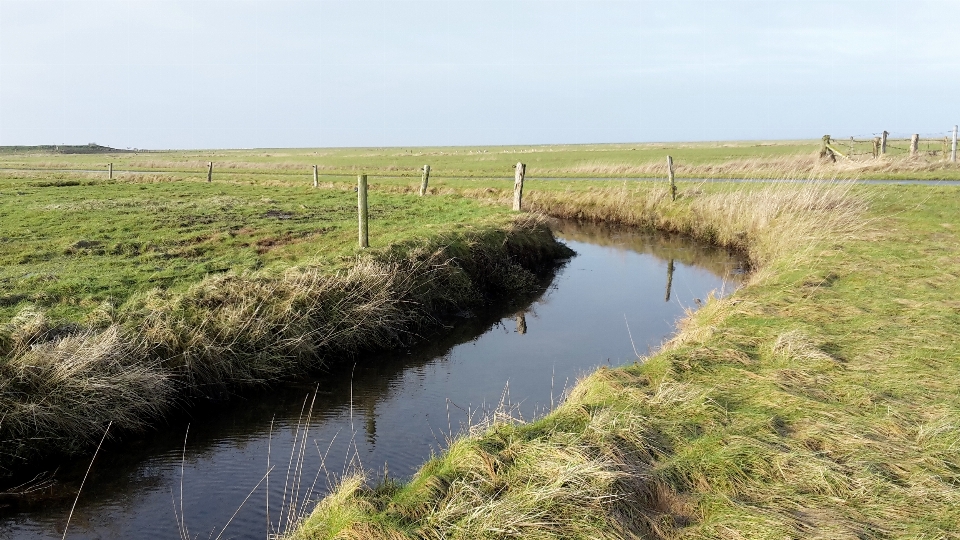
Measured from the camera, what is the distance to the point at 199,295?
10109 millimetres

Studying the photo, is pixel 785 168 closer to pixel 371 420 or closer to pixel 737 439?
pixel 371 420

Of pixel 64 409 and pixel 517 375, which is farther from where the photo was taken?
pixel 517 375

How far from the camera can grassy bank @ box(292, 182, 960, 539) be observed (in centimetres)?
466

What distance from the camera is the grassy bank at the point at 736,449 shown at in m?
4.66

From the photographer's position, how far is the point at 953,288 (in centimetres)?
1060

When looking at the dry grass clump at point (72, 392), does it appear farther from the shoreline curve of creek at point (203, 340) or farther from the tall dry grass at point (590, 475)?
the tall dry grass at point (590, 475)

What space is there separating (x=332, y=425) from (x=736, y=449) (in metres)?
4.90

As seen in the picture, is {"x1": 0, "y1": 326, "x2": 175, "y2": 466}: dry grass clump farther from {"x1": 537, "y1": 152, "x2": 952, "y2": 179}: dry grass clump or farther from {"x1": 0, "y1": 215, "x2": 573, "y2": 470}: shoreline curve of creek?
{"x1": 537, "y1": 152, "x2": 952, "y2": 179}: dry grass clump

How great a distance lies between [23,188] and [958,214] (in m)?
32.4

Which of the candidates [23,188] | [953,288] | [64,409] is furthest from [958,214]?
[23,188]

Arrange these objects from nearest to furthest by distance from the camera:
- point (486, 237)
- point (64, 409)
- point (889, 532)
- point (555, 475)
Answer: point (889, 532)
point (555, 475)
point (64, 409)
point (486, 237)

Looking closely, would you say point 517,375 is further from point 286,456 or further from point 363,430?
point 286,456

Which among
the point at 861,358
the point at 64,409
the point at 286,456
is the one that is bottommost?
the point at 286,456

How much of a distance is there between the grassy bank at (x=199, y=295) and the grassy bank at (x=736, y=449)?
3.93 meters
